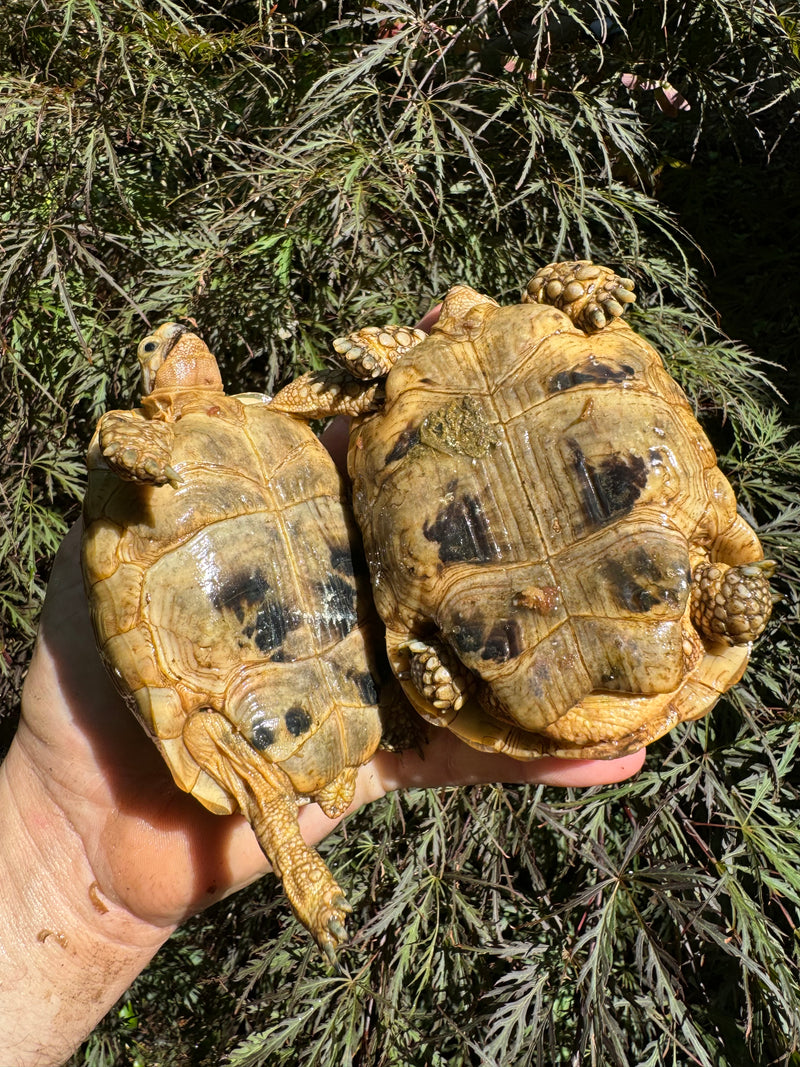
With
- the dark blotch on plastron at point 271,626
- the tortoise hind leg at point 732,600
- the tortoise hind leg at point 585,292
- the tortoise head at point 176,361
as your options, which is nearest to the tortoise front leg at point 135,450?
the tortoise head at point 176,361

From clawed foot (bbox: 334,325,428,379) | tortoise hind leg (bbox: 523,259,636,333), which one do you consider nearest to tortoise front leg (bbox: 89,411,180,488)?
clawed foot (bbox: 334,325,428,379)

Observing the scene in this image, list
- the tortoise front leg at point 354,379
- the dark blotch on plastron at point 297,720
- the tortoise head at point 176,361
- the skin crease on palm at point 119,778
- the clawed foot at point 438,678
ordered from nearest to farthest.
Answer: the clawed foot at point 438,678, the dark blotch on plastron at point 297,720, the tortoise front leg at point 354,379, the tortoise head at point 176,361, the skin crease on palm at point 119,778

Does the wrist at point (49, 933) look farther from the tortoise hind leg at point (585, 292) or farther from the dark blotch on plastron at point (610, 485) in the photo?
the tortoise hind leg at point (585, 292)

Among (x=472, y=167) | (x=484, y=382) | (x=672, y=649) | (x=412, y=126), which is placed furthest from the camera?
(x=472, y=167)

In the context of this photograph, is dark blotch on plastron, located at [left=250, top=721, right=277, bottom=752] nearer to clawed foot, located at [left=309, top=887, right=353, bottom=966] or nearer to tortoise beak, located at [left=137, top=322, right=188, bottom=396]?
clawed foot, located at [left=309, top=887, right=353, bottom=966]

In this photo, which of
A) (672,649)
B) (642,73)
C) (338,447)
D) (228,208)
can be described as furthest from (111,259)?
(672,649)

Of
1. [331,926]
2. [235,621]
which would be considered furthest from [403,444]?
[331,926]

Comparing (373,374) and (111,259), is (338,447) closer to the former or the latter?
(373,374)
